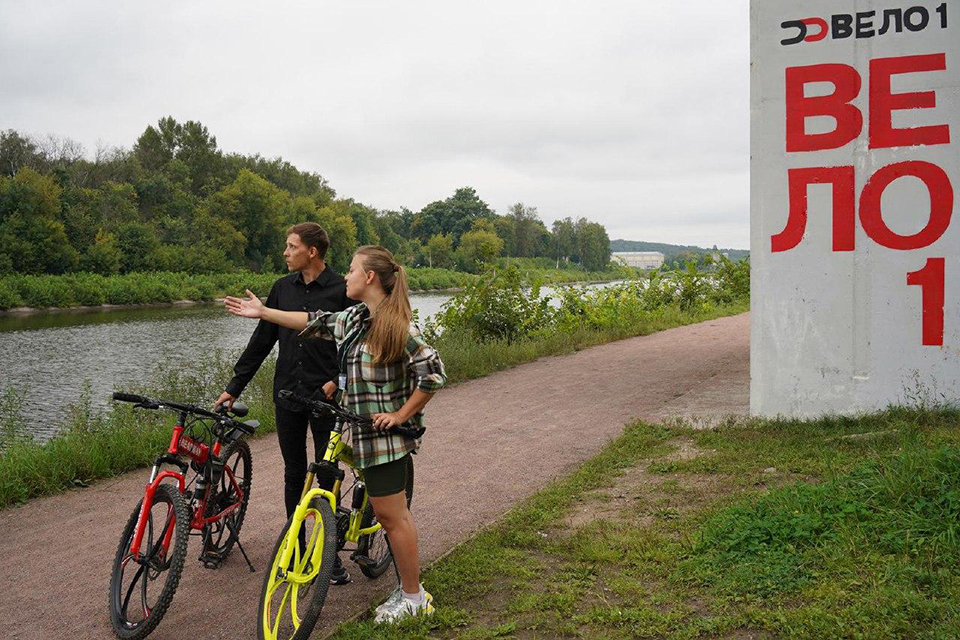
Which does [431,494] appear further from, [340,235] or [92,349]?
[340,235]

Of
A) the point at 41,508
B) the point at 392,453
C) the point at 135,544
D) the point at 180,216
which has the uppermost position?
the point at 180,216

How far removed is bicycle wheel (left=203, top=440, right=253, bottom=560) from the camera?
16.1 feet

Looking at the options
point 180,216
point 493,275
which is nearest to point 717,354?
point 493,275

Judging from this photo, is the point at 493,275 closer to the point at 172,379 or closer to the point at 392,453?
the point at 172,379

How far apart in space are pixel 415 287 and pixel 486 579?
57.7 meters

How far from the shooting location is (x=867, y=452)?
6.53 metres

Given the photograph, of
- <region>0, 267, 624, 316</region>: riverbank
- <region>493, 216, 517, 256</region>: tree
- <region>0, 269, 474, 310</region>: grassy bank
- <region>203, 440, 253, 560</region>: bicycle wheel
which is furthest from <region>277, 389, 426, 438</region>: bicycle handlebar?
<region>493, 216, 517, 256</region>: tree

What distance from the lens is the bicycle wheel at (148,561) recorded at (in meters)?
4.20

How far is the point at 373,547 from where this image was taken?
490cm

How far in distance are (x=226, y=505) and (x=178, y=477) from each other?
0.68 m

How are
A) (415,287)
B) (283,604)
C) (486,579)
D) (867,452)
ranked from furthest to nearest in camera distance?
(415,287) < (867,452) < (486,579) < (283,604)

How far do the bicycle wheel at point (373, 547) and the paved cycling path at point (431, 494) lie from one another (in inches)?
3.0

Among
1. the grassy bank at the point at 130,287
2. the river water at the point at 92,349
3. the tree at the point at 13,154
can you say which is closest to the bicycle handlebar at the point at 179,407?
the river water at the point at 92,349

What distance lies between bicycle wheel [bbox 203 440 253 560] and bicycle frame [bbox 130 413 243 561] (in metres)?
0.05
